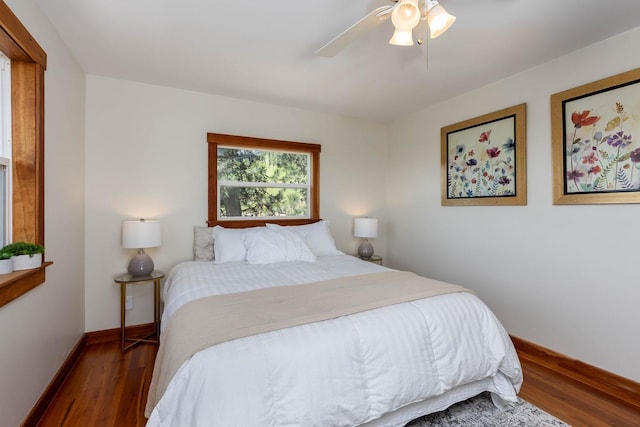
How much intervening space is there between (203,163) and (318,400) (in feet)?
8.53

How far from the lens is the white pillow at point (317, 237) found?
3.14 meters

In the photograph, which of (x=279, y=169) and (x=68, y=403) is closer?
(x=68, y=403)

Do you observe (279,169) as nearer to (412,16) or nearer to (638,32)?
(412,16)

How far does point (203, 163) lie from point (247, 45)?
1371 millimetres

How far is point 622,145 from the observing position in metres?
2.06

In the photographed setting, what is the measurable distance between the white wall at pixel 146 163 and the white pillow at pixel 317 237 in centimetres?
96

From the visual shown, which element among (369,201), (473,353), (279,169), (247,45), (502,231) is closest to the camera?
(473,353)

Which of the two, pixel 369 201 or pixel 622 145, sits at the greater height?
pixel 622 145

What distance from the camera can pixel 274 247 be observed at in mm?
2762

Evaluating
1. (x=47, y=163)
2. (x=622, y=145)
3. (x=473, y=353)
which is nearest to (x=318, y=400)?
(x=473, y=353)

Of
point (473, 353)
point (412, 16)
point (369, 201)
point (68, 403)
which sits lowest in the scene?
point (68, 403)

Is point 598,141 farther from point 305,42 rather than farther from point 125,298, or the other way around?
point 125,298

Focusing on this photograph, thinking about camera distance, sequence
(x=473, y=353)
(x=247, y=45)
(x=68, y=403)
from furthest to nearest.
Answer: (x=247, y=45), (x=68, y=403), (x=473, y=353)

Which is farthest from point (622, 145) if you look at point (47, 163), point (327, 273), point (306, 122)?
point (47, 163)
